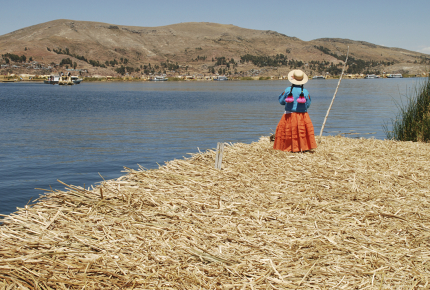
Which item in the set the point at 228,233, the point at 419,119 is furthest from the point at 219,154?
the point at 419,119

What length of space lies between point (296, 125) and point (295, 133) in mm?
225

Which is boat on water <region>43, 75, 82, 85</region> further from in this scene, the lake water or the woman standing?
the woman standing

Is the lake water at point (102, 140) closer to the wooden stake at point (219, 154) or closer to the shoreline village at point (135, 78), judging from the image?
the wooden stake at point (219, 154)

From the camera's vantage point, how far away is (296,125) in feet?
30.1

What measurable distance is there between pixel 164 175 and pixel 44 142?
13.1 metres

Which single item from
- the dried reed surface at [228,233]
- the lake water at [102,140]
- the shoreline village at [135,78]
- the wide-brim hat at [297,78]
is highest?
the shoreline village at [135,78]

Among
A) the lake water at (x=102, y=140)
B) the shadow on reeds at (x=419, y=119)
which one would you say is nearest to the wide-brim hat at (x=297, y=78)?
the lake water at (x=102, y=140)

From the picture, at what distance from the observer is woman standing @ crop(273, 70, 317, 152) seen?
9125mm

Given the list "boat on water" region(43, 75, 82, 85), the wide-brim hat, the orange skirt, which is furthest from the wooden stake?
"boat on water" region(43, 75, 82, 85)

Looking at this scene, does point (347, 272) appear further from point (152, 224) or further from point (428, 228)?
point (152, 224)

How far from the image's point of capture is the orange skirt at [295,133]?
29.9 feet

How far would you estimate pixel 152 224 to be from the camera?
4473mm

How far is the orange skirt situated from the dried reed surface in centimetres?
222

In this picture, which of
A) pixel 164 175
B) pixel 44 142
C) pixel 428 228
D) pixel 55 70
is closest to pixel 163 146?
pixel 44 142
